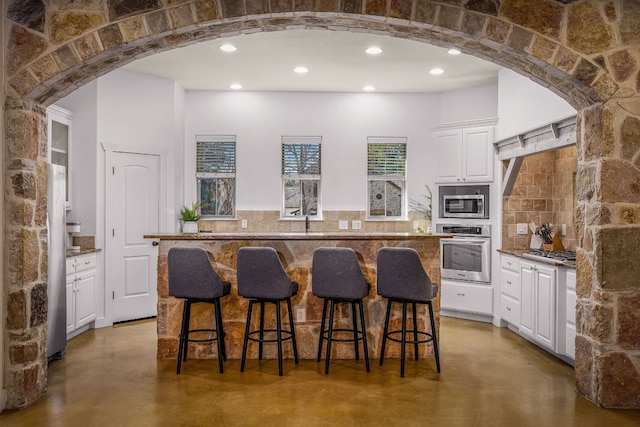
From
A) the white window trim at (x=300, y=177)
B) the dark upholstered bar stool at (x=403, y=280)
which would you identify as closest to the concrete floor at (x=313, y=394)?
the dark upholstered bar stool at (x=403, y=280)

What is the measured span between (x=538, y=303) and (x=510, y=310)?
79cm

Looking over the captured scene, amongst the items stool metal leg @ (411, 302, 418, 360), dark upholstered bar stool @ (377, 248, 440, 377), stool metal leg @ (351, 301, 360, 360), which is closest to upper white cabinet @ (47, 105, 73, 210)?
stool metal leg @ (351, 301, 360, 360)

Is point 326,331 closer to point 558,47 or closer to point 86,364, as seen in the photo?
point 86,364

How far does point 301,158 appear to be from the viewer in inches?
301

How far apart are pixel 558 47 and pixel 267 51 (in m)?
3.15

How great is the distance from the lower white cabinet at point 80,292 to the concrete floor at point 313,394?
46 centimetres

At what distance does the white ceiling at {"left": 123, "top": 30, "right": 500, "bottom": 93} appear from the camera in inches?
213

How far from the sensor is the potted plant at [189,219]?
277 inches

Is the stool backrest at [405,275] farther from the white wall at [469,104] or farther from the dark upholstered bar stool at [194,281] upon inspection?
the white wall at [469,104]

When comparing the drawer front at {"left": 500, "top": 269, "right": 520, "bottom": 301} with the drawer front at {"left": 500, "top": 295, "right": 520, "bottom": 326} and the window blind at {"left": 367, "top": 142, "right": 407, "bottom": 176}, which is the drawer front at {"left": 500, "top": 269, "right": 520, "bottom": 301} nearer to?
the drawer front at {"left": 500, "top": 295, "right": 520, "bottom": 326}

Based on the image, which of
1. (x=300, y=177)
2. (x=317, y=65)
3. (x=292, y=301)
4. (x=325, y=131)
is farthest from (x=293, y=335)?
(x=325, y=131)

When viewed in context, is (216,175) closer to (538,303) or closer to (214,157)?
(214,157)

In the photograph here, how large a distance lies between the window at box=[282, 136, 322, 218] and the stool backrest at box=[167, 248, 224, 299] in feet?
11.0

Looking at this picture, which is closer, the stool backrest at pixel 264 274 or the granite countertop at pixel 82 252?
the stool backrest at pixel 264 274
